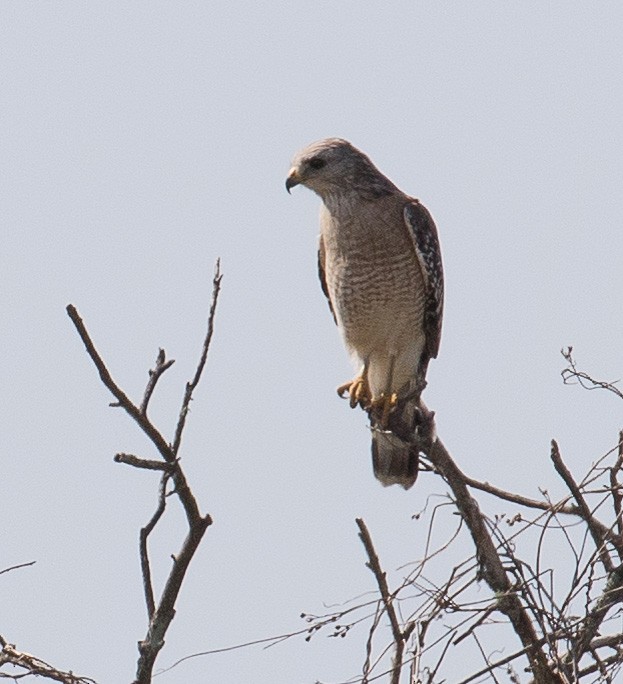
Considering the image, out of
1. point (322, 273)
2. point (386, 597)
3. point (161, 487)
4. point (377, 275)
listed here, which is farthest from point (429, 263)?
point (161, 487)

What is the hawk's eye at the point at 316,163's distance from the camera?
656cm

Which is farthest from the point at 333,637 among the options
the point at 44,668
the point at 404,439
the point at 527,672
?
the point at 404,439

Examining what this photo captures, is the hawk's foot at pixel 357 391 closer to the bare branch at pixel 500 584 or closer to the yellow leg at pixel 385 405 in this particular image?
the yellow leg at pixel 385 405

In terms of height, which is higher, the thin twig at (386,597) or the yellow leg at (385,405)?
the yellow leg at (385,405)

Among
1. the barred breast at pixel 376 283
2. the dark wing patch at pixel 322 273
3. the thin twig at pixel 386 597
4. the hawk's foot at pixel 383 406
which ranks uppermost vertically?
the dark wing patch at pixel 322 273

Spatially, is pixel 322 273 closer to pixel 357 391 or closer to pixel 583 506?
pixel 357 391

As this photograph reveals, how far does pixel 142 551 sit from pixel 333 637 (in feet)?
3.30

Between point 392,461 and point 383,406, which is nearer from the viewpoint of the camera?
point 383,406

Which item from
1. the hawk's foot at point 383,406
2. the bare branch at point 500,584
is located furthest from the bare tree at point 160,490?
the hawk's foot at point 383,406

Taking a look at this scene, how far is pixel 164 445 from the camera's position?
3039 mm

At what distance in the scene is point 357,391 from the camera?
21.1ft

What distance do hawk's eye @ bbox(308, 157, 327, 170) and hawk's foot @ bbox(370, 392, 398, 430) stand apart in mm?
1282

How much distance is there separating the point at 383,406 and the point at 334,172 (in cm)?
135

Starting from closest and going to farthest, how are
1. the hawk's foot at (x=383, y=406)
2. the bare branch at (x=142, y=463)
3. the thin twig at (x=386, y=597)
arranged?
the bare branch at (x=142, y=463) → the thin twig at (x=386, y=597) → the hawk's foot at (x=383, y=406)
